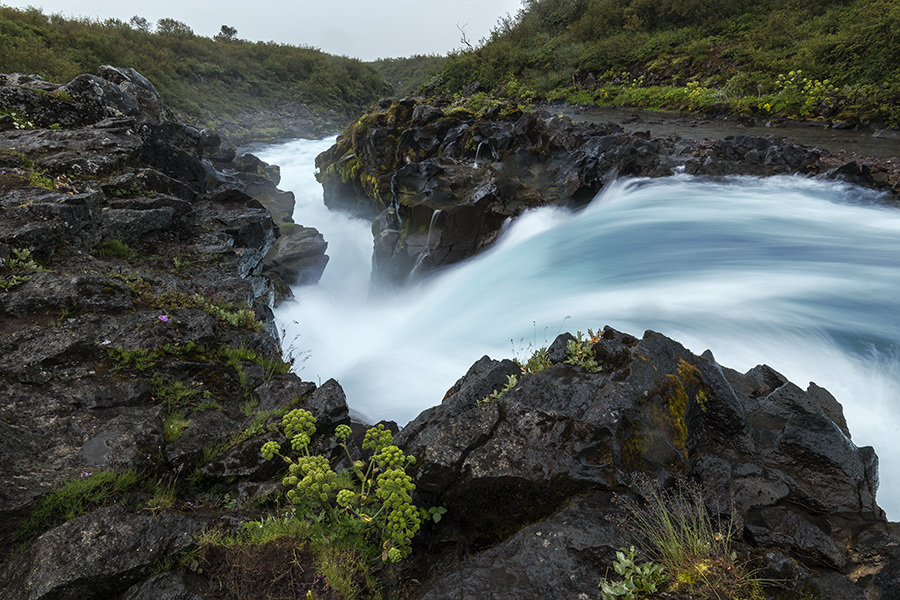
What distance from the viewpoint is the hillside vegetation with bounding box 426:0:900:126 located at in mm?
18766

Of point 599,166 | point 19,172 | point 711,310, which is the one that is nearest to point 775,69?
point 599,166

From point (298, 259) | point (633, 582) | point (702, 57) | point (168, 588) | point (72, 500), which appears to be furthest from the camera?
point (702, 57)

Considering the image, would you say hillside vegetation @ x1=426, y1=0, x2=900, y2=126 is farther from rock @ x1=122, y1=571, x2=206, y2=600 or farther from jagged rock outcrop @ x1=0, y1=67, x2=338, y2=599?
rock @ x1=122, y1=571, x2=206, y2=600

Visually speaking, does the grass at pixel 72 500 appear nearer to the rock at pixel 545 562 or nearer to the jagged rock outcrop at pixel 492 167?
the rock at pixel 545 562

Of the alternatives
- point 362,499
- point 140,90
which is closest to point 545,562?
point 362,499

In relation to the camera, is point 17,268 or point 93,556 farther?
point 17,268

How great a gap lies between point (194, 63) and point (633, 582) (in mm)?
58270

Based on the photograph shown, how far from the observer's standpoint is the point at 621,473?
3098 mm

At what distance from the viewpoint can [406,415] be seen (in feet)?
25.4

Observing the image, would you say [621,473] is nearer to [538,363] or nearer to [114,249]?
[538,363]

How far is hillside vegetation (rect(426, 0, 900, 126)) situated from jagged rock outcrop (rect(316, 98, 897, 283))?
25.5ft

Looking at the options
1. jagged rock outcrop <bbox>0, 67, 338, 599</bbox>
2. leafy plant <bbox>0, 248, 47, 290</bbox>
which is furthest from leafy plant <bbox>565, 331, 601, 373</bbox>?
leafy plant <bbox>0, 248, 47, 290</bbox>

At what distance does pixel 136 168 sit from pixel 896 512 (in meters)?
13.6

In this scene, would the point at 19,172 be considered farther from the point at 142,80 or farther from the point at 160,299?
the point at 142,80
